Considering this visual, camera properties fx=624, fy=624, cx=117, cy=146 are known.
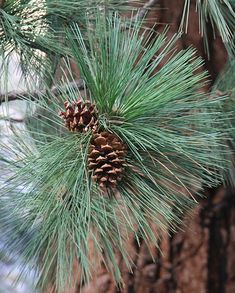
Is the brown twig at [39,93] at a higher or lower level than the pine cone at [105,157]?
higher

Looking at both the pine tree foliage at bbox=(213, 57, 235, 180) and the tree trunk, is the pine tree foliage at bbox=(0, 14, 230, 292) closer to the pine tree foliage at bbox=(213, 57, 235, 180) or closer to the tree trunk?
the pine tree foliage at bbox=(213, 57, 235, 180)

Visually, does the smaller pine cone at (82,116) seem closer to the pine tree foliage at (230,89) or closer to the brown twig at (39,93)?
the brown twig at (39,93)

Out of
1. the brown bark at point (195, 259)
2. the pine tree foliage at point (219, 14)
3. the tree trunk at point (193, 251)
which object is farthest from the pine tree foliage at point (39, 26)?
the brown bark at point (195, 259)

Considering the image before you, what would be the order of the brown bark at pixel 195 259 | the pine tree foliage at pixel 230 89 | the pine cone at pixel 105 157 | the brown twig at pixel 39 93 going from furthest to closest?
1. the brown bark at pixel 195 259
2. the pine tree foliage at pixel 230 89
3. the brown twig at pixel 39 93
4. the pine cone at pixel 105 157

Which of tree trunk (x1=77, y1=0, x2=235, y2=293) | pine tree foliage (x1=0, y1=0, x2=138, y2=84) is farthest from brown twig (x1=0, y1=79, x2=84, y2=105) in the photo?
tree trunk (x1=77, y1=0, x2=235, y2=293)

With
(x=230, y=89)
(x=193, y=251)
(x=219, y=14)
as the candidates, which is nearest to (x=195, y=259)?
(x=193, y=251)
